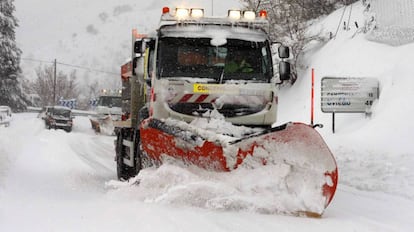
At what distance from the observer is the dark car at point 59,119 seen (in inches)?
1329

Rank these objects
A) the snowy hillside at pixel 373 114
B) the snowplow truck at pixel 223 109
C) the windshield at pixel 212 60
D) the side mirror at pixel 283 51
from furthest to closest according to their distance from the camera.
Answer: the snowy hillside at pixel 373 114
the side mirror at pixel 283 51
the windshield at pixel 212 60
the snowplow truck at pixel 223 109

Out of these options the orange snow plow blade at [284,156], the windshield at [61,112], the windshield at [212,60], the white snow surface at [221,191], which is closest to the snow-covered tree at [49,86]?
the windshield at [61,112]

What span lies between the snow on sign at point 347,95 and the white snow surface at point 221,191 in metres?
0.28

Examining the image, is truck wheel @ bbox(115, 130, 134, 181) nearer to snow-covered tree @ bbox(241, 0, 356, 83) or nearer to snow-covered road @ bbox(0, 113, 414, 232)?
snow-covered road @ bbox(0, 113, 414, 232)

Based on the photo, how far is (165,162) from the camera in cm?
680

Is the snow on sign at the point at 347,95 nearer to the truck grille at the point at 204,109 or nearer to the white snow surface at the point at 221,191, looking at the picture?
the white snow surface at the point at 221,191

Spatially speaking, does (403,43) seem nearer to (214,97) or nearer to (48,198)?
(214,97)

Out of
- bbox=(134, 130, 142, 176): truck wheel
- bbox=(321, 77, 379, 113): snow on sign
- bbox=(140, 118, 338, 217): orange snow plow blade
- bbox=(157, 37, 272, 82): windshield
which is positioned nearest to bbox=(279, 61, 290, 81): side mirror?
bbox=(157, 37, 272, 82): windshield

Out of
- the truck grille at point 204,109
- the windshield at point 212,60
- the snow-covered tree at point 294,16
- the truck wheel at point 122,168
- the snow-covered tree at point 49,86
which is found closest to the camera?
the truck grille at point 204,109

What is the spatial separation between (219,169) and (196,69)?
193 cm

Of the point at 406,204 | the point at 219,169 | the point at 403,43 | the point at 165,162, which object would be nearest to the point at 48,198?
the point at 165,162

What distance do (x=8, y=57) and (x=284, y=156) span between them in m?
43.8

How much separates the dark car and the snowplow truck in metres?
25.9

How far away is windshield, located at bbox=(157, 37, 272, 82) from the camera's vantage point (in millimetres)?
7645
